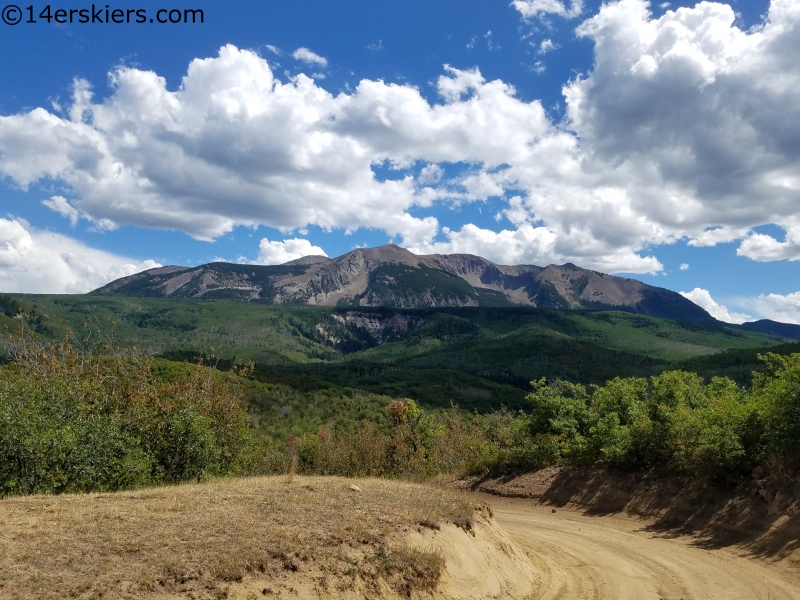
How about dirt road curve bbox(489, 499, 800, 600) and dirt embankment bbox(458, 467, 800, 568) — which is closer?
dirt road curve bbox(489, 499, 800, 600)

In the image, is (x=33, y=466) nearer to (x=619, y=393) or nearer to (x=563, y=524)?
(x=563, y=524)

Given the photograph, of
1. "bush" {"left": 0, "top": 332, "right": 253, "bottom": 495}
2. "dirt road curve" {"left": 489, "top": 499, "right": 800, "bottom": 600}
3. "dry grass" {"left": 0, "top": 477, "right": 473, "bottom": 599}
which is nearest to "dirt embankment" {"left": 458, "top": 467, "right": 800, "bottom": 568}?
"dirt road curve" {"left": 489, "top": 499, "right": 800, "bottom": 600}

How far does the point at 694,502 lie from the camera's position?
62.9ft

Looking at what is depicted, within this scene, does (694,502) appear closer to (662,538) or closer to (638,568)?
(662,538)

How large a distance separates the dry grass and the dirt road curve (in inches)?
136

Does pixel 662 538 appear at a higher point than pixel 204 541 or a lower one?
lower

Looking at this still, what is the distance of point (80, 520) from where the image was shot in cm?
1129

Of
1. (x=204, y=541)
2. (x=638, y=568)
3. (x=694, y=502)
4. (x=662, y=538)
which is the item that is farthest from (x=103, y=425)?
(x=694, y=502)

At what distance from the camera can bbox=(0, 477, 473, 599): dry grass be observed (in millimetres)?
8375

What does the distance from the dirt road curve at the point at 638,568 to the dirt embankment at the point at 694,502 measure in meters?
0.74

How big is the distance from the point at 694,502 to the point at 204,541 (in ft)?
56.6

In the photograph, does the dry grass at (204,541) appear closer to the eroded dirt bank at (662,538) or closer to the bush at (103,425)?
the bush at (103,425)

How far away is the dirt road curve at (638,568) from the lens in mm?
12672

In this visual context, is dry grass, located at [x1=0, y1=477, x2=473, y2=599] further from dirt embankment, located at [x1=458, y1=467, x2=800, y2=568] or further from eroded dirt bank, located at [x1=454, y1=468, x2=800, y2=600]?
dirt embankment, located at [x1=458, y1=467, x2=800, y2=568]
